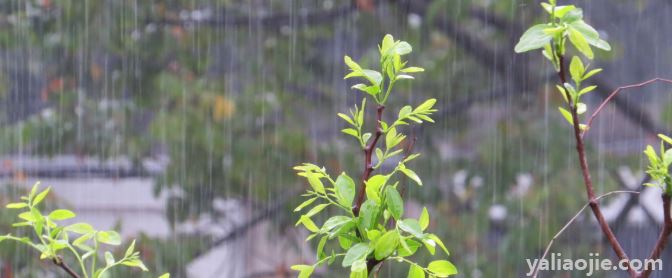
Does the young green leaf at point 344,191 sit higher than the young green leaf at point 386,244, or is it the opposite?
the young green leaf at point 344,191

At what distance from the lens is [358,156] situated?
7.93ft

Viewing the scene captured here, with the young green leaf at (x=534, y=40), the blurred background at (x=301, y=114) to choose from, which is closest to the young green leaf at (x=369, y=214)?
the young green leaf at (x=534, y=40)

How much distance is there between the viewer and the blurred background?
7.58ft

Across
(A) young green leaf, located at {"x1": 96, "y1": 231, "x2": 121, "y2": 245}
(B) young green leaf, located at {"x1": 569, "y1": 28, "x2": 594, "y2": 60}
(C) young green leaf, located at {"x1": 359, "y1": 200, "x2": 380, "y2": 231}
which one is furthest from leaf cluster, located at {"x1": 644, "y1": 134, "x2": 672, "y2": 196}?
(A) young green leaf, located at {"x1": 96, "y1": 231, "x2": 121, "y2": 245}

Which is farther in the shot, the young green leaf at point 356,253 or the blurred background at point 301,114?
the blurred background at point 301,114

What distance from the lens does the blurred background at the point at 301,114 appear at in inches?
91.0

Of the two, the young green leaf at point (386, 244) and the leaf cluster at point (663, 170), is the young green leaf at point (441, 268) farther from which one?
the leaf cluster at point (663, 170)

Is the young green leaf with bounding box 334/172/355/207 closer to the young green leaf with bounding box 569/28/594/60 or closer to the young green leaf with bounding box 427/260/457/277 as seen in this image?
the young green leaf with bounding box 427/260/457/277

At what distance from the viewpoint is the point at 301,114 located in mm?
2549

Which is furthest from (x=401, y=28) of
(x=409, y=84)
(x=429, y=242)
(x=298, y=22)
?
(x=429, y=242)

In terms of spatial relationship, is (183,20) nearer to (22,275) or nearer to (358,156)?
(358,156)

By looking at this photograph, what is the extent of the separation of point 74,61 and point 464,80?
1.26m

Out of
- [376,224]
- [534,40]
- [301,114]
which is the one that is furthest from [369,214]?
[301,114]

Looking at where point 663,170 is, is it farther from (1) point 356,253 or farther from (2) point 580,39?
(1) point 356,253
